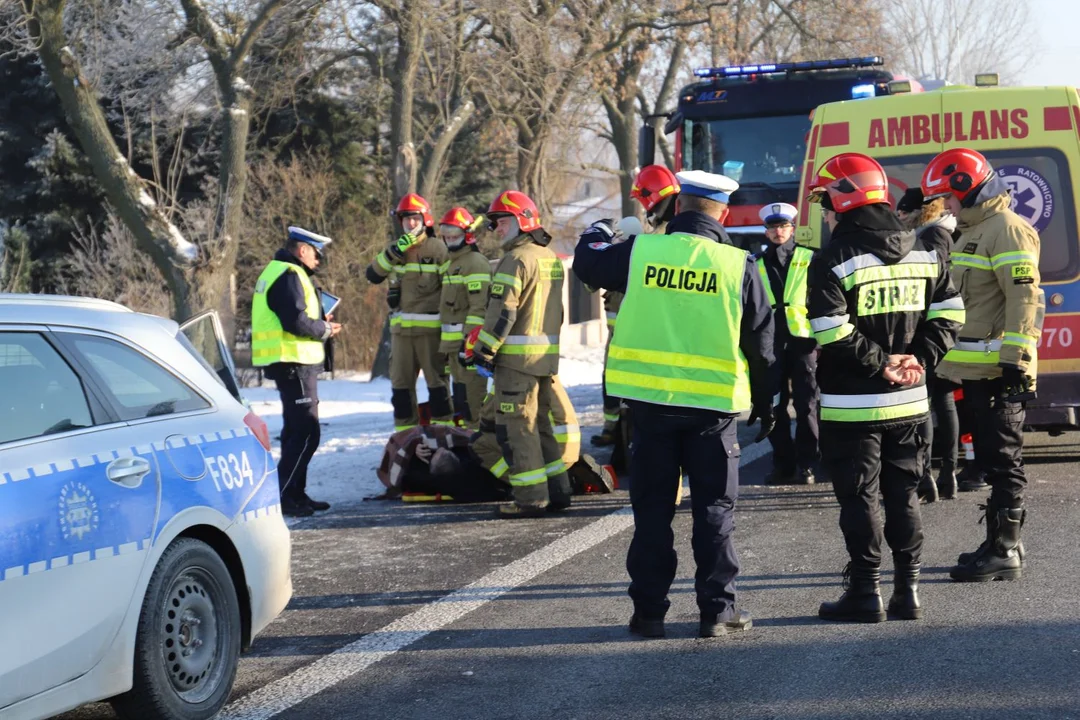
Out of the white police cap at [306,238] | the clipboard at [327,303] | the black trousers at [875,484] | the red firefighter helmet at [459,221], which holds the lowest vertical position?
the black trousers at [875,484]

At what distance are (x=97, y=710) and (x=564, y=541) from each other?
3251 millimetres

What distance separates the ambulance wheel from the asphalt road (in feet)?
0.73

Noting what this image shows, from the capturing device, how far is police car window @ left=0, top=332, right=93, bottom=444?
3.87 meters

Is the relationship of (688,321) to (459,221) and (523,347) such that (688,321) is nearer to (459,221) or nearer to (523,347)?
(523,347)

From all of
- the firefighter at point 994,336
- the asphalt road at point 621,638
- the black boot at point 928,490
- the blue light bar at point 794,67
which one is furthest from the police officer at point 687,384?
the blue light bar at point 794,67

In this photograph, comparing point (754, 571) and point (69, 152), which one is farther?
point (69, 152)

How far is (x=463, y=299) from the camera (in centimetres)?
1098

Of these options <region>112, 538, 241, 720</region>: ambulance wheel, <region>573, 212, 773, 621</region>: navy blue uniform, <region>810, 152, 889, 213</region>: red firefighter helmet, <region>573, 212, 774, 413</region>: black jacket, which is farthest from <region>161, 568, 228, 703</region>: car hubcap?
<region>810, 152, 889, 213</region>: red firefighter helmet

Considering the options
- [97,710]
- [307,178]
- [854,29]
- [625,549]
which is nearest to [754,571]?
[625,549]

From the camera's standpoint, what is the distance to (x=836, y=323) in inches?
210

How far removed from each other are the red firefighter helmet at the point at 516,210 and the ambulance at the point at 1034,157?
233 centimetres

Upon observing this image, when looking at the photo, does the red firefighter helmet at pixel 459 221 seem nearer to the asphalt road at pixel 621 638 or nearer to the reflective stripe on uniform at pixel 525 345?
the reflective stripe on uniform at pixel 525 345

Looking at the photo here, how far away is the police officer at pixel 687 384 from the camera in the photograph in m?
5.37

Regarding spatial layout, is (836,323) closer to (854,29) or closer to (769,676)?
(769,676)
